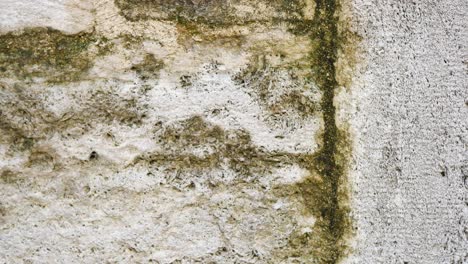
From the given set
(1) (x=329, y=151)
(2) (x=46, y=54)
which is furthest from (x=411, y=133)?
(2) (x=46, y=54)

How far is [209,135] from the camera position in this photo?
1.06 m

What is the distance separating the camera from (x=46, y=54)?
1.06 metres

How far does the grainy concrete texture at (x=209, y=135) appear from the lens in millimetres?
1038

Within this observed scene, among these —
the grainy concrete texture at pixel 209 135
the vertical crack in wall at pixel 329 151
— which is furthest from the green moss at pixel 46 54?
the vertical crack in wall at pixel 329 151

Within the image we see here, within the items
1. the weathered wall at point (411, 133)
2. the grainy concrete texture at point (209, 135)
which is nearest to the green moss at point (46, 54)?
the grainy concrete texture at point (209, 135)

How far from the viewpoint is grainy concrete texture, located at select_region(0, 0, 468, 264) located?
1.04 metres

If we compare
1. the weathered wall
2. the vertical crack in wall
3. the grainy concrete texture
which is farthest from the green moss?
the weathered wall

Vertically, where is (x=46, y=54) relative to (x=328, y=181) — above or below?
above

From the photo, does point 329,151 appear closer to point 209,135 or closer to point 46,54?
point 209,135

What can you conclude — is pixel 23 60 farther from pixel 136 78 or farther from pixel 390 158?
pixel 390 158

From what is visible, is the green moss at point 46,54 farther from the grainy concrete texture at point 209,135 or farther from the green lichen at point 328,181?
the green lichen at point 328,181

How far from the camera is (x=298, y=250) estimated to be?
41.1 inches

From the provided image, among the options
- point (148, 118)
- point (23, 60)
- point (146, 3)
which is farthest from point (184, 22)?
point (23, 60)

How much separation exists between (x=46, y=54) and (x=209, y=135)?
0.34 meters
